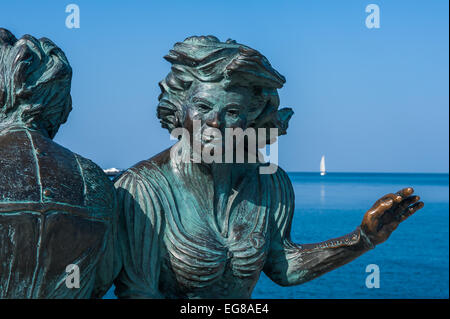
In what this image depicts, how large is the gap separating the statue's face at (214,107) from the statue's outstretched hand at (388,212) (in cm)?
79

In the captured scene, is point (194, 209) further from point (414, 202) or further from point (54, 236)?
point (414, 202)

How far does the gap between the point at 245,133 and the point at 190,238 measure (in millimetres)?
585

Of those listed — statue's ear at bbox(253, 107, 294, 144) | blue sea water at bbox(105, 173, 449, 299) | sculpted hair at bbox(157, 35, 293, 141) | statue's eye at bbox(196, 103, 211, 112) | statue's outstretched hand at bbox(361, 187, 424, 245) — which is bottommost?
blue sea water at bbox(105, 173, 449, 299)

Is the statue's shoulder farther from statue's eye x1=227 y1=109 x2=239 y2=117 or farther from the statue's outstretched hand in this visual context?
the statue's outstretched hand

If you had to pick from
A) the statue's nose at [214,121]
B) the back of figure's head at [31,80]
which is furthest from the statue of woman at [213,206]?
the back of figure's head at [31,80]

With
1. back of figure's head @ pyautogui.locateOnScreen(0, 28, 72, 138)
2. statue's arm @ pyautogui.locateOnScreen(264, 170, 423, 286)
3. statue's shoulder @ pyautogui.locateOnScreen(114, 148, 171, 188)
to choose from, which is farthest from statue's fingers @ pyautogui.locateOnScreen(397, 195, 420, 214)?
back of figure's head @ pyautogui.locateOnScreen(0, 28, 72, 138)

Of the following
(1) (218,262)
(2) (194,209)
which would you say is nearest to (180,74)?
(2) (194,209)

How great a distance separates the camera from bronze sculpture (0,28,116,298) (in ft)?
8.69

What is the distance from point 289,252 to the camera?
3.61 m

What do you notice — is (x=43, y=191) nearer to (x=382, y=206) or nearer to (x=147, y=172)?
(x=147, y=172)

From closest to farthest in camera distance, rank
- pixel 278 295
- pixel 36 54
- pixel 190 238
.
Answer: pixel 36 54 < pixel 190 238 < pixel 278 295

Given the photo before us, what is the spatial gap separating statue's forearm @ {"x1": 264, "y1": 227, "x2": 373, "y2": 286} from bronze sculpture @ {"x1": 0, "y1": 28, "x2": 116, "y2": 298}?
937mm

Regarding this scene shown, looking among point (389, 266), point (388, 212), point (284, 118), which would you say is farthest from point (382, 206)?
point (389, 266)

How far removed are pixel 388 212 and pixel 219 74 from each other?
3.50 feet
